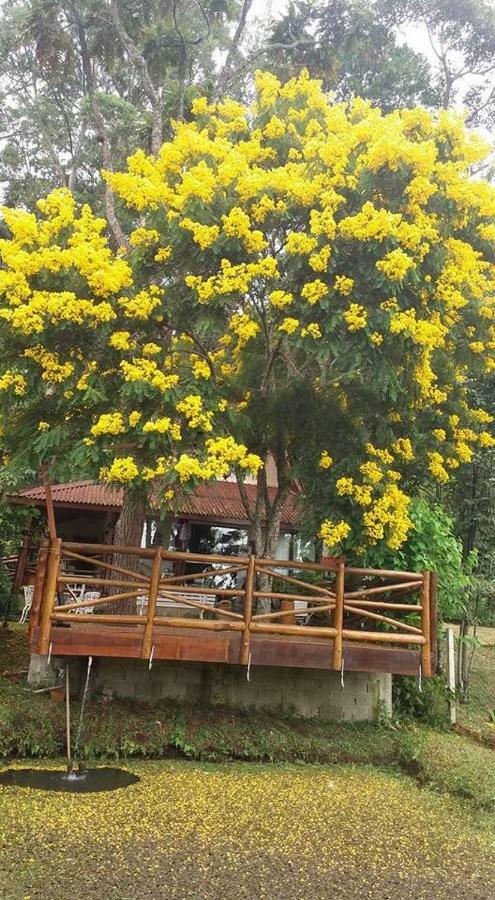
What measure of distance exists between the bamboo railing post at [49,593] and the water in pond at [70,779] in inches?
42.1

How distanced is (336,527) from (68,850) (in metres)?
3.86

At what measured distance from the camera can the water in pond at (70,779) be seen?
5.82 metres

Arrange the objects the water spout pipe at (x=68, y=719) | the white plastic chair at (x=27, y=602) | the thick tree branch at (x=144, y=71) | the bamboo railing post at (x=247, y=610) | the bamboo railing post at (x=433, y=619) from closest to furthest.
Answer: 1. the water spout pipe at (x=68, y=719)
2. the bamboo railing post at (x=247, y=610)
3. the bamboo railing post at (x=433, y=619)
4. the thick tree branch at (x=144, y=71)
5. the white plastic chair at (x=27, y=602)

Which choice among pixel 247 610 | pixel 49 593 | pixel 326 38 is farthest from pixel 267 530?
pixel 326 38

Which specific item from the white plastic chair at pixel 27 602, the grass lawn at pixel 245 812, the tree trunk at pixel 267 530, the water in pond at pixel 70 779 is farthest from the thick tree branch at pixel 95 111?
the water in pond at pixel 70 779

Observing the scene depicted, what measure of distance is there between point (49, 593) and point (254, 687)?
2.75 metres

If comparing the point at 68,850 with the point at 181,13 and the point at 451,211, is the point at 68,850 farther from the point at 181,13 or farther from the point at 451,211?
the point at 181,13

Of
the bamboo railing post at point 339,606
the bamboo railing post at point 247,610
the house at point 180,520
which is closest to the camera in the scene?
the bamboo railing post at point 247,610

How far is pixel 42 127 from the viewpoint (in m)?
16.0

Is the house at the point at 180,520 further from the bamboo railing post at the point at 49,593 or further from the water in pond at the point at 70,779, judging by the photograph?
the water in pond at the point at 70,779

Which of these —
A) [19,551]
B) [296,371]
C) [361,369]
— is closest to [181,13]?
[296,371]

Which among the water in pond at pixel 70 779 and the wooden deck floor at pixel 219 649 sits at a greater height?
the wooden deck floor at pixel 219 649

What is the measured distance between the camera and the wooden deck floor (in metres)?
6.51

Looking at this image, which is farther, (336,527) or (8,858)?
(336,527)
